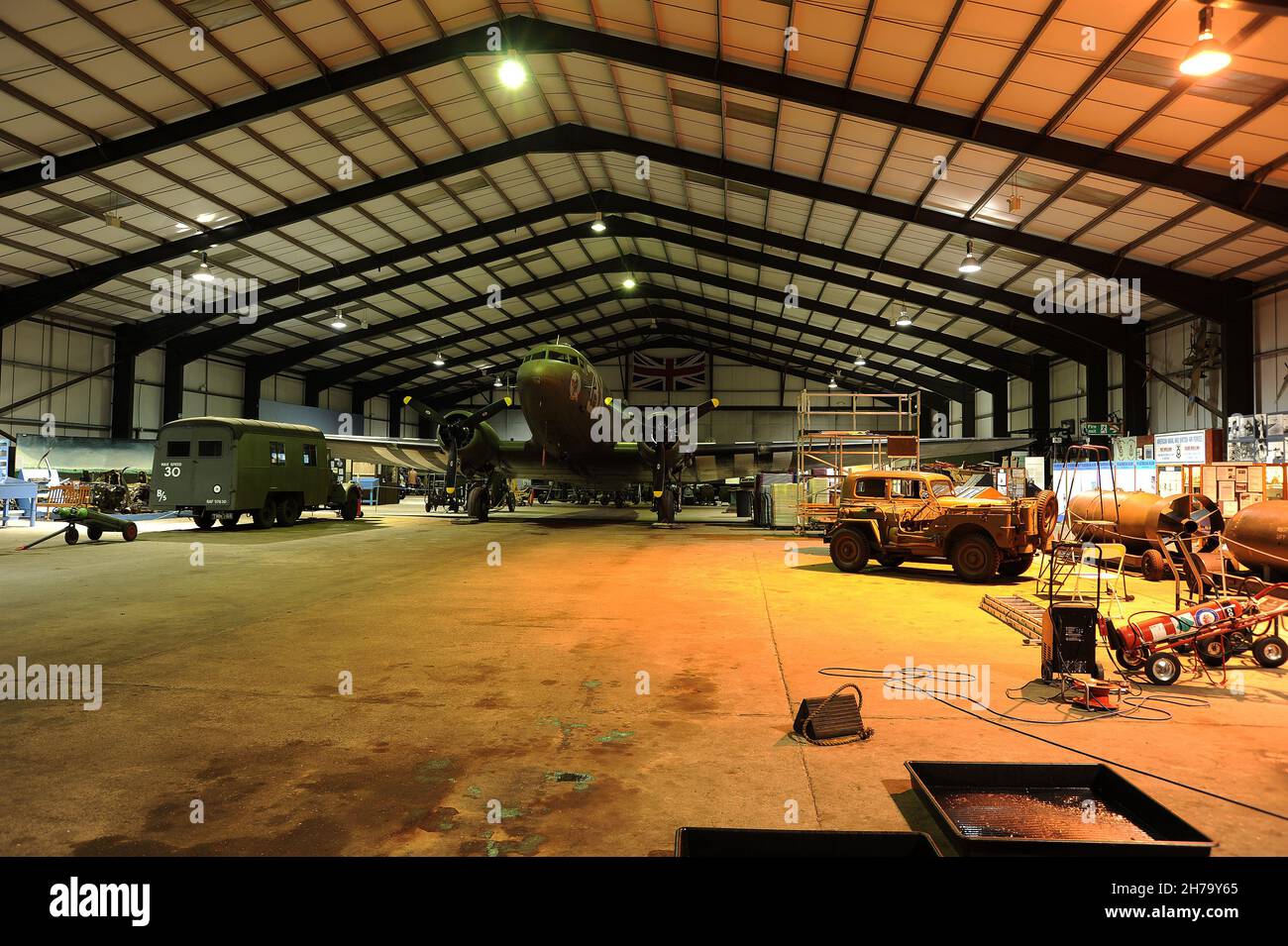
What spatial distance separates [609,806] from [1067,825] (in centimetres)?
227

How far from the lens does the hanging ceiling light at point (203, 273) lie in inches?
956

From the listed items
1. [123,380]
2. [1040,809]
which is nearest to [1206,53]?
[1040,809]

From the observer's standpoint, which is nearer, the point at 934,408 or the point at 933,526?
the point at 933,526

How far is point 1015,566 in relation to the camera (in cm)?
1174

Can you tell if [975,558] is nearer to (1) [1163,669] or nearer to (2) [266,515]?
(1) [1163,669]

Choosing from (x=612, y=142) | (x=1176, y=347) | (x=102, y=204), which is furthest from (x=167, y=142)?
(x=1176, y=347)

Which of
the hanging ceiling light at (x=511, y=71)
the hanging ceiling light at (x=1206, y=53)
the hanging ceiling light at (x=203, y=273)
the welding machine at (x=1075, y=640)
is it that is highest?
the hanging ceiling light at (x=511, y=71)

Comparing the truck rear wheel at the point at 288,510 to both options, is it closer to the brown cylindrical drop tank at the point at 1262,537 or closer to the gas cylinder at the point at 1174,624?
the gas cylinder at the point at 1174,624

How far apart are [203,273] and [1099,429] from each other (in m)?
34.1

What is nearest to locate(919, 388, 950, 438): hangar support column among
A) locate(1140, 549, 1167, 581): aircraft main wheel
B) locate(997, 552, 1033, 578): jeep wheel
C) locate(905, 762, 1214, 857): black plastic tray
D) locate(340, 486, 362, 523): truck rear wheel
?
locate(1140, 549, 1167, 581): aircraft main wheel

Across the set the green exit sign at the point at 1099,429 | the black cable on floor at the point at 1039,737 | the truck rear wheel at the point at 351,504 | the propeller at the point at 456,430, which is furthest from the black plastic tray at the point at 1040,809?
the green exit sign at the point at 1099,429

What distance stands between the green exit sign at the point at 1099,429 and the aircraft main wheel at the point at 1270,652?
64.4 ft

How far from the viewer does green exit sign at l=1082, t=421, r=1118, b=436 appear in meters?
23.4

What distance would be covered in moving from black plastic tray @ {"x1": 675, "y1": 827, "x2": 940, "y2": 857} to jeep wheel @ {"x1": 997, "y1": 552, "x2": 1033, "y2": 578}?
10116 mm
